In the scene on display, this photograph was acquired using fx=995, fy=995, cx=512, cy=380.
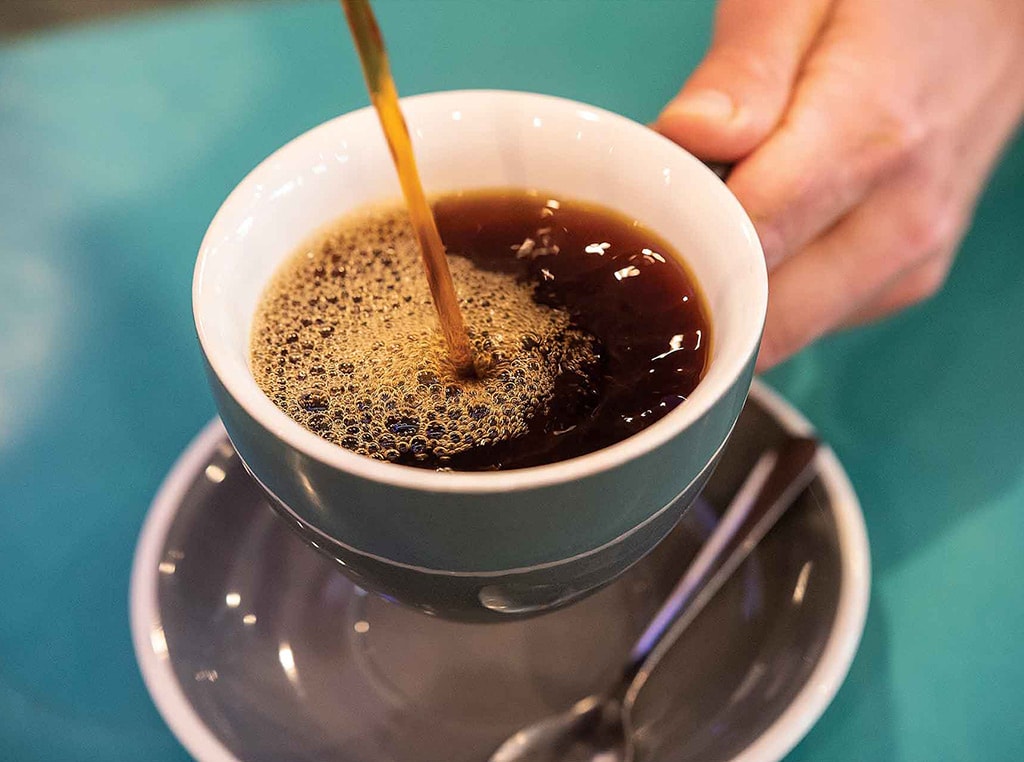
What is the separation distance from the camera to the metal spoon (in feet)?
2.47

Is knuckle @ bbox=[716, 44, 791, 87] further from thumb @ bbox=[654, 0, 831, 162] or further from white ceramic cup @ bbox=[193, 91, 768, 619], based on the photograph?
white ceramic cup @ bbox=[193, 91, 768, 619]

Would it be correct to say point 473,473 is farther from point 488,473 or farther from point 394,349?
point 394,349

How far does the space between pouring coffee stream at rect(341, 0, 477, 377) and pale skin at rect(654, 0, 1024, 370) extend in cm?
23

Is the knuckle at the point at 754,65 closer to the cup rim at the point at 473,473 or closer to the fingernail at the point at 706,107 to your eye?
the fingernail at the point at 706,107

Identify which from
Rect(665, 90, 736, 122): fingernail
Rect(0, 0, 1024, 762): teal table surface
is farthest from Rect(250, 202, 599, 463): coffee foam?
Rect(0, 0, 1024, 762): teal table surface

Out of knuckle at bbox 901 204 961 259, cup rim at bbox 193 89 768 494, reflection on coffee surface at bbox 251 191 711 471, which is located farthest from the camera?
knuckle at bbox 901 204 961 259

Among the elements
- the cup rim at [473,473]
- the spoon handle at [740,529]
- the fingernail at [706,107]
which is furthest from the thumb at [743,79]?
the spoon handle at [740,529]

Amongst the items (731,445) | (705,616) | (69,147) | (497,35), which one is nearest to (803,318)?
(731,445)

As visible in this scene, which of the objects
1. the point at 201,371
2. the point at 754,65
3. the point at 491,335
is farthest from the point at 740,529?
the point at 201,371

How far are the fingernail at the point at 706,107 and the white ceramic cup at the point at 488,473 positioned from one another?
0.14 ft

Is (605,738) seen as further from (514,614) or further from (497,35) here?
(497,35)

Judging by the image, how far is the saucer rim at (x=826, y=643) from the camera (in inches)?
27.8

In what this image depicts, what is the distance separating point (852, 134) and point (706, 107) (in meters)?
0.17

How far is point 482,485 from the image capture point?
1.72ft
